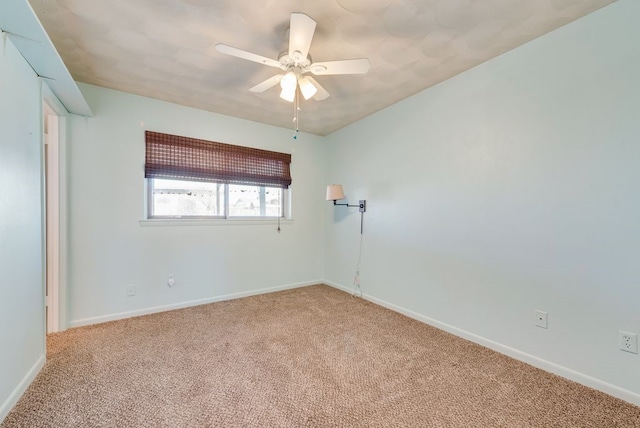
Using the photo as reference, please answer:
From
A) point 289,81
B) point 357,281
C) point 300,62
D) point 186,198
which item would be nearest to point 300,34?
point 300,62

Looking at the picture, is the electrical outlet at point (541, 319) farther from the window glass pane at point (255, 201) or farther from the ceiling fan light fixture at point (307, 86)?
the window glass pane at point (255, 201)

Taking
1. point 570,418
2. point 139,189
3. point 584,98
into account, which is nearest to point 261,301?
point 139,189

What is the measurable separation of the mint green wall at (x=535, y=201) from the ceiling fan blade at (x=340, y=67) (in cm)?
126

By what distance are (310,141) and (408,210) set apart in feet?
6.49

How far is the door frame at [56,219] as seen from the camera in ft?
7.98

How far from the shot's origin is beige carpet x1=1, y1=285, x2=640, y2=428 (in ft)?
4.79

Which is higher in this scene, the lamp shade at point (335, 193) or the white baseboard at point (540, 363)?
the lamp shade at point (335, 193)

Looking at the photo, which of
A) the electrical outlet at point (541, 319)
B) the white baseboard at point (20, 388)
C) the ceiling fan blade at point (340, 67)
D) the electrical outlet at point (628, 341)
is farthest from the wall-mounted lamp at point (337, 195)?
the white baseboard at point (20, 388)

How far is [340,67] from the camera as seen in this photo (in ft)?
5.86

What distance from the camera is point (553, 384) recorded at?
1.76 metres

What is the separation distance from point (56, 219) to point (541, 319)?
13.8 feet

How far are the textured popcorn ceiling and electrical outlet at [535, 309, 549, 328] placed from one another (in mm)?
2058

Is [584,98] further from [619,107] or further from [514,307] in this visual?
[514,307]

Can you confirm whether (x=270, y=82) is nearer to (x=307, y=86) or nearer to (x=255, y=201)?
(x=307, y=86)
